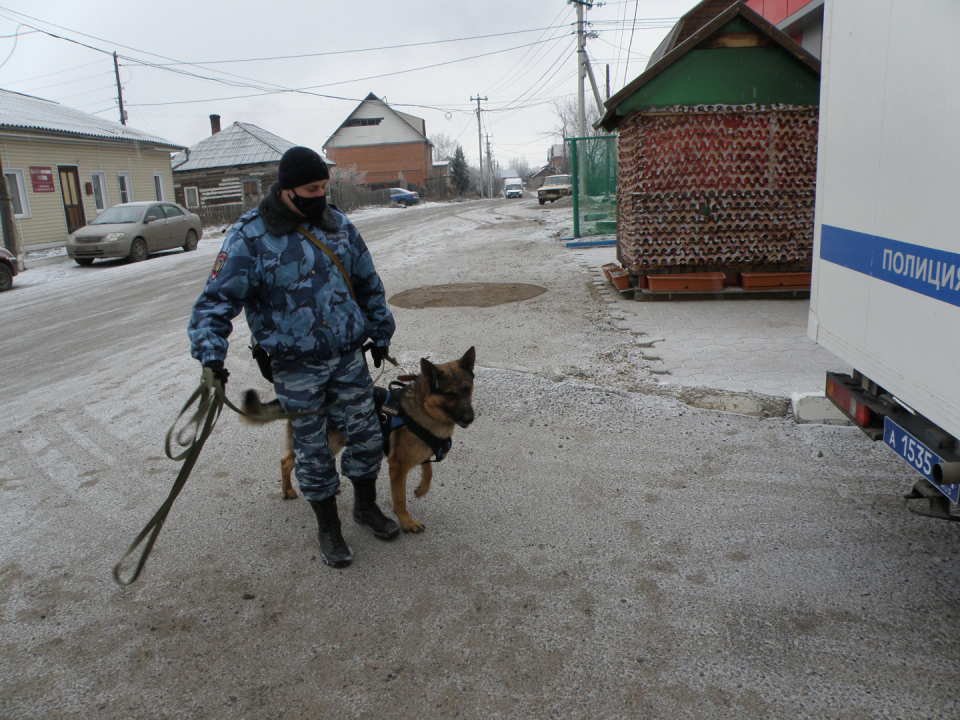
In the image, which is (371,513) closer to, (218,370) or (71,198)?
(218,370)

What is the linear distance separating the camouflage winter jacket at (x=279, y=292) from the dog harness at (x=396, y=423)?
0.48m

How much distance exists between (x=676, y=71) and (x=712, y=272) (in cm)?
268

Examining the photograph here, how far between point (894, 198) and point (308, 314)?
2.46 meters

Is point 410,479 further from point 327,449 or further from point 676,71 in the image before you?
point 676,71

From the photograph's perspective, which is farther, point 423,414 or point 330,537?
point 423,414

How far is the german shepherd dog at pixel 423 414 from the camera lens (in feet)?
11.3

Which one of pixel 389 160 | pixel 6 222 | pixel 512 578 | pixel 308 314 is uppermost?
pixel 389 160

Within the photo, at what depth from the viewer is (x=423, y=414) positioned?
11.6 ft

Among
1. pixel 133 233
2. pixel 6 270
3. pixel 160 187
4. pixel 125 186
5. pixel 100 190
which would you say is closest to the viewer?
pixel 6 270

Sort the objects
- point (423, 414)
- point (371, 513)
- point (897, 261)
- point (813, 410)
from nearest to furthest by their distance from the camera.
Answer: point (897, 261)
point (423, 414)
point (371, 513)
point (813, 410)

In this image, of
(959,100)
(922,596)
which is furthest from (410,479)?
(959,100)

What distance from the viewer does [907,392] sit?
2643 millimetres

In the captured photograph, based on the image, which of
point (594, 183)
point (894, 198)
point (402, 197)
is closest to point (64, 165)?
point (594, 183)

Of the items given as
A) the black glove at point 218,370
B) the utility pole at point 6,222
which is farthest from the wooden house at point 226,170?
the black glove at point 218,370
